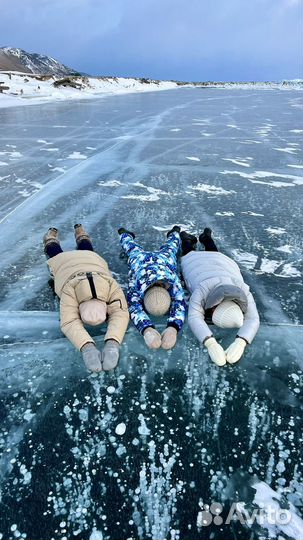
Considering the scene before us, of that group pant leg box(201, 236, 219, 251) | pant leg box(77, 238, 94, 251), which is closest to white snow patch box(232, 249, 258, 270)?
pant leg box(201, 236, 219, 251)

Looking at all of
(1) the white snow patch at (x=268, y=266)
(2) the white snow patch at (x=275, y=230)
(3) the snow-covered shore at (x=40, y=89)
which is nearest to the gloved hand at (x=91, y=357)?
(1) the white snow patch at (x=268, y=266)

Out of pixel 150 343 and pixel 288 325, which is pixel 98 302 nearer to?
pixel 150 343

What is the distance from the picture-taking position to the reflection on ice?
1902mm

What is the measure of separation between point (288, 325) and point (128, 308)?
137 centimetres

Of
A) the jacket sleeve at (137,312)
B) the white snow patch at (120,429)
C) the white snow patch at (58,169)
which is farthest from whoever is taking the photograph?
the white snow patch at (58,169)

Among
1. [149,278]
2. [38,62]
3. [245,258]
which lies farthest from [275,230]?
[38,62]

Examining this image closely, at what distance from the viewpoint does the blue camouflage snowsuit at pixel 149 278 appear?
3154 mm

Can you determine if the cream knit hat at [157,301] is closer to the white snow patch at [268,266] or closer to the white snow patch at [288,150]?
the white snow patch at [268,266]

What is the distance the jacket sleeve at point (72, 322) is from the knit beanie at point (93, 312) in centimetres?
8

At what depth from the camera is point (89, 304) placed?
117 inches

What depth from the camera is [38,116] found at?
16.3 meters

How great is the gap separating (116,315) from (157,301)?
0.36 metres

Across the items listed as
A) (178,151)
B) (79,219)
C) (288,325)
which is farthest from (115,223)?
(178,151)

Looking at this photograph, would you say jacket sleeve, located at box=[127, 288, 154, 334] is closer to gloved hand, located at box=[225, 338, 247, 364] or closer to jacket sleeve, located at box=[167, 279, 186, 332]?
jacket sleeve, located at box=[167, 279, 186, 332]
